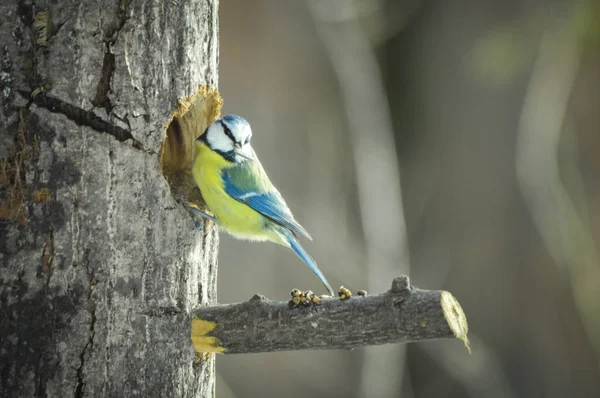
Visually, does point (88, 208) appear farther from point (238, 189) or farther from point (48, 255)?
point (238, 189)

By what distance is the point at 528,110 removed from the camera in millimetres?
6328

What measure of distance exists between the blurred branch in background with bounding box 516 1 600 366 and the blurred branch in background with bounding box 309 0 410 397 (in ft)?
3.58

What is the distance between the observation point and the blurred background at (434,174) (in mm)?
6062

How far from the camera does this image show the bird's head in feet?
8.96

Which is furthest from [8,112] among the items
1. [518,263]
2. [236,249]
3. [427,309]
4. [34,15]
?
[518,263]

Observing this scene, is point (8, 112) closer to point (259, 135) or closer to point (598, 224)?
point (259, 135)

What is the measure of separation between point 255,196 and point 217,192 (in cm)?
19

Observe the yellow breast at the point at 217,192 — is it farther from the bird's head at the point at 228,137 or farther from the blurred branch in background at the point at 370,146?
the blurred branch in background at the point at 370,146

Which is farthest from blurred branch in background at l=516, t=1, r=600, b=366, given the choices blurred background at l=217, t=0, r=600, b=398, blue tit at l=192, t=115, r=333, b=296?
blue tit at l=192, t=115, r=333, b=296

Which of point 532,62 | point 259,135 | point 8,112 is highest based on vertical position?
point 532,62

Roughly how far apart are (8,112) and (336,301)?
3.40 feet

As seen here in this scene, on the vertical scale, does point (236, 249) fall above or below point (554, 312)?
above

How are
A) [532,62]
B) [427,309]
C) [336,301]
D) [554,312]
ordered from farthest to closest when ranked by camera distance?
[532,62] < [554,312] < [336,301] < [427,309]

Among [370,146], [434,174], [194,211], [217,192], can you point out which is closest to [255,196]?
[217,192]
